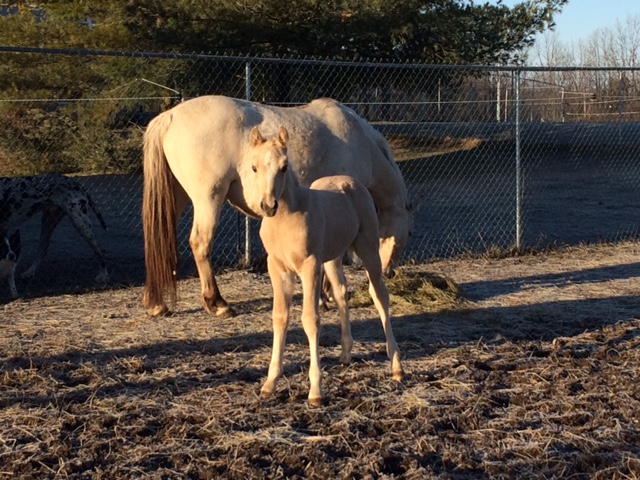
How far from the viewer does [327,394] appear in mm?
4926

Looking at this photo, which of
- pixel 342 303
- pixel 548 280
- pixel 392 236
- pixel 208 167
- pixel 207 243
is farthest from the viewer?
pixel 548 280

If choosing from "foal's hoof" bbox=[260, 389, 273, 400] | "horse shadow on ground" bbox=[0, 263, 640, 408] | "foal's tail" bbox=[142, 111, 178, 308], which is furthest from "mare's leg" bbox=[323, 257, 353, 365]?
"foal's tail" bbox=[142, 111, 178, 308]

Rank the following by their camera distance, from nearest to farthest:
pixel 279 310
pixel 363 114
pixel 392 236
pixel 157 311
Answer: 1. pixel 279 310
2. pixel 157 311
3. pixel 392 236
4. pixel 363 114

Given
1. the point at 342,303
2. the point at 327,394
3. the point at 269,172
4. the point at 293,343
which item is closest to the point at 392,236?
the point at 293,343

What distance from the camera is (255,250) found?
1030 cm

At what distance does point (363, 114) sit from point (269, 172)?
1482 cm

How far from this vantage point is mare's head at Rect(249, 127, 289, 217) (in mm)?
4543

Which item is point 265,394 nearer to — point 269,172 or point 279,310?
point 279,310

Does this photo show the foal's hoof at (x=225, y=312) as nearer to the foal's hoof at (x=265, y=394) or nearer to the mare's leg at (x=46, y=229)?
the foal's hoof at (x=265, y=394)

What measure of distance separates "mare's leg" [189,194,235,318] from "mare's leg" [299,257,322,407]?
6.95 feet

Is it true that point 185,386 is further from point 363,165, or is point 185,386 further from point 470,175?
point 470,175

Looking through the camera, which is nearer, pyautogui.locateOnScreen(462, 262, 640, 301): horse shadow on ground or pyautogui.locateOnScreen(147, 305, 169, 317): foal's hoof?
pyautogui.locateOnScreen(147, 305, 169, 317): foal's hoof

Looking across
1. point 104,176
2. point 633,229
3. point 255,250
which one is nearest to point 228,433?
point 255,250

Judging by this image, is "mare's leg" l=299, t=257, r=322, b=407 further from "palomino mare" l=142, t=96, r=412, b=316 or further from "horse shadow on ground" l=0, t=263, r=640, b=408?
"palomino mare" l=142, t=96, r=412, b=316
